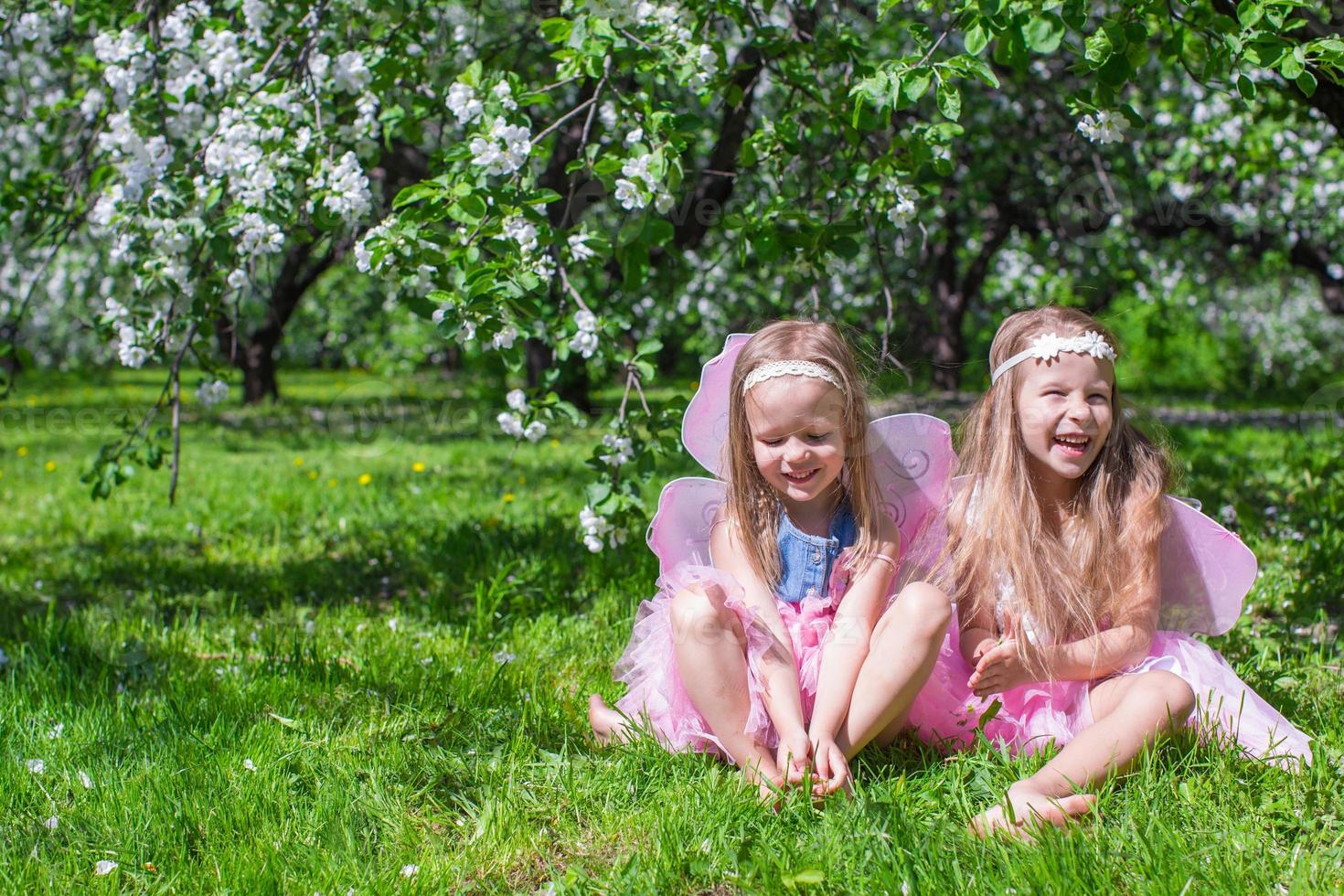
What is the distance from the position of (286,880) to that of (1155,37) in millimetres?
6231

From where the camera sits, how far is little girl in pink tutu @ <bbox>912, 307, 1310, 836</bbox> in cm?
211

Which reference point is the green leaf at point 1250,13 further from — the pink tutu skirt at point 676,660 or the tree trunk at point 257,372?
the tree trunk at point 257,372

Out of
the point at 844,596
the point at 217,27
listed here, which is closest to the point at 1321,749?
the point at 844,596

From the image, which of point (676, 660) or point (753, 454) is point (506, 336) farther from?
point (676, 660)

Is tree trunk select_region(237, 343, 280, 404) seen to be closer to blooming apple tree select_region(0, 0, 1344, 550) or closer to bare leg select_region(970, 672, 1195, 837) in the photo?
blooming apple tree select_region(0, 0, 1344, 550)

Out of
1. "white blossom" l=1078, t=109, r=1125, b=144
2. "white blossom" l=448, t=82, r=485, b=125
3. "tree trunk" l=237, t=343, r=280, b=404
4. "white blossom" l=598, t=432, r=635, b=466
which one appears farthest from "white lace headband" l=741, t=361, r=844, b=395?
"tree trunk" l=237, t=343, r=280, b=404

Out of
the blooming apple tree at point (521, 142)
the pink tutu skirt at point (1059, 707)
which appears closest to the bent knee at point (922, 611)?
the pink tutu skirt at point (1059, 707)

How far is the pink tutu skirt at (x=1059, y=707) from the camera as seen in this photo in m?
2.07

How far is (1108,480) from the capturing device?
7.23 feet

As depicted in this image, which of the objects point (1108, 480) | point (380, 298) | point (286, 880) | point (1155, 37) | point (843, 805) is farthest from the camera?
point (380, 298)

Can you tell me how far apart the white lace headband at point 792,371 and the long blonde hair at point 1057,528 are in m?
0.36

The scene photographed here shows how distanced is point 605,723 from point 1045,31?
5.28ft

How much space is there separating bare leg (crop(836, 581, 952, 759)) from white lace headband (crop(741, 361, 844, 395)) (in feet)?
1.43

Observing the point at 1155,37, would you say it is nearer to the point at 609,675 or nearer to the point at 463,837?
the point at 609,675
